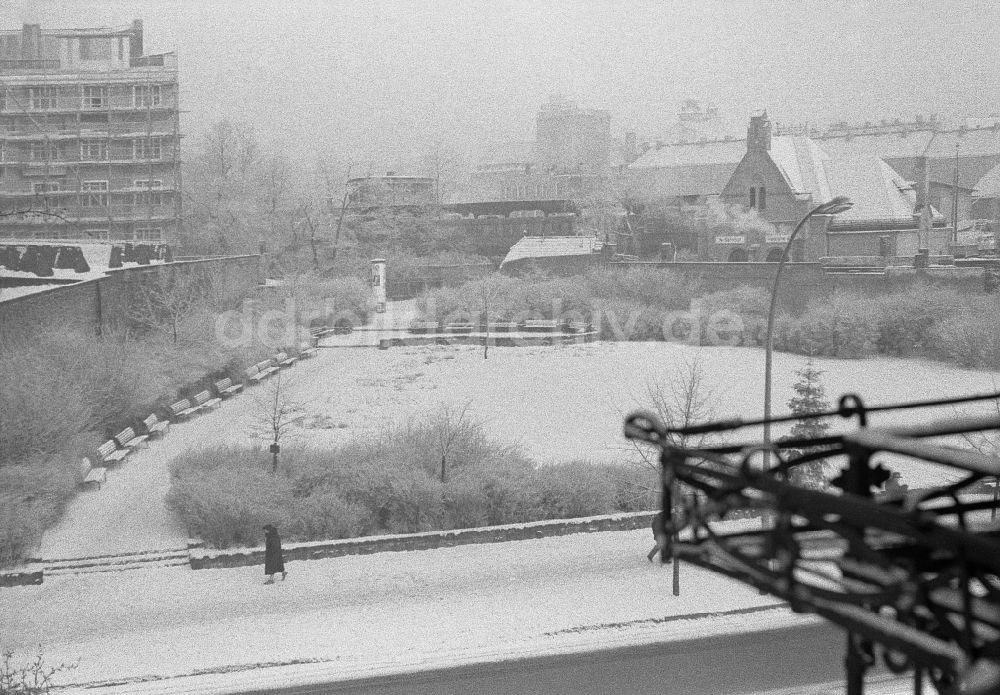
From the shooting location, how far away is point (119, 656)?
19.6 feet

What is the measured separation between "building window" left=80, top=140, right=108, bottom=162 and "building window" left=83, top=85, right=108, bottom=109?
0.30 m

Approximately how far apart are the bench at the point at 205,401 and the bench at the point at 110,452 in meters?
0.66

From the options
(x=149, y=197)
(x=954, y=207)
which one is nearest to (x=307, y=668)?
(x=149, y=197)

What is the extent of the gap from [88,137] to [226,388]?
2487 millimetres

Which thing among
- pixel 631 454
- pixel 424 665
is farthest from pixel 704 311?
pixel 424 665

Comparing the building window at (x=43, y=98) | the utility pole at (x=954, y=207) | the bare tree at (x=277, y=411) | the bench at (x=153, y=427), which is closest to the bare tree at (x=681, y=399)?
the utility pole at (x=954, y=207)

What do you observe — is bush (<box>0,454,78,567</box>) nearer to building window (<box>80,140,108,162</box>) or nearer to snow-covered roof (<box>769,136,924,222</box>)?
building window (<box>80,140,108,162</box>)

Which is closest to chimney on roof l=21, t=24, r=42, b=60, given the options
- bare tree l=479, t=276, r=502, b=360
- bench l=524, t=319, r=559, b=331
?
bare tree l=479, t=276, r=502, b=360

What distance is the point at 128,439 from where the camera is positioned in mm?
7676

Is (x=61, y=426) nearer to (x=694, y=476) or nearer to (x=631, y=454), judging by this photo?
(x=631, y=454)

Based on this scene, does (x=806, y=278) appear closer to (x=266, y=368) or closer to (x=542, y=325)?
(x=542, y=325)

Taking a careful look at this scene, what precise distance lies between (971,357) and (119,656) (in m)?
6.93

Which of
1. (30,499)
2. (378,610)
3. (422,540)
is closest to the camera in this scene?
(378,610)

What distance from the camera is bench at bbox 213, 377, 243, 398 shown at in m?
7.93
